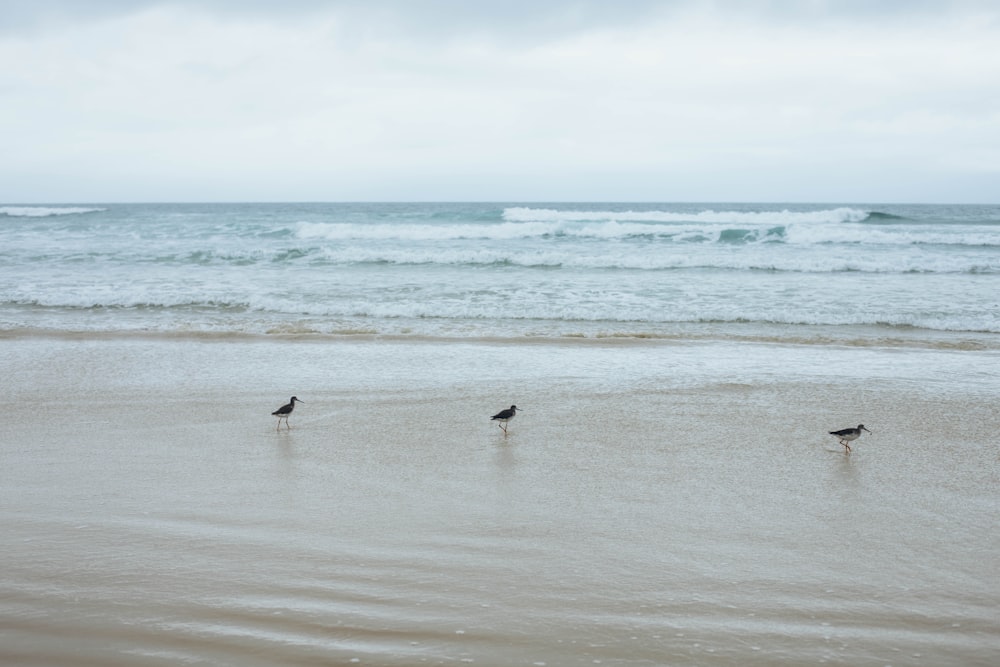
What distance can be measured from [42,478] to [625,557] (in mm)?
4339

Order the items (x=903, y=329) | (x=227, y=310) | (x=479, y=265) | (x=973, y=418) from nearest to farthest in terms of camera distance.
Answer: (x=973, y=418), (x=903, y=329), (x=227, y=310), (x=479, y=265)

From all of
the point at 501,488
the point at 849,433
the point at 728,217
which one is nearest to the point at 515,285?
the point at 849,433

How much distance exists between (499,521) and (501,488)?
0.68 meters

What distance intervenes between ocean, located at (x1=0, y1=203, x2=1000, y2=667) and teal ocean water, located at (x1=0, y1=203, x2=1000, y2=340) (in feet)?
0.82

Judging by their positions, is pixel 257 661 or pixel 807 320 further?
pixel 807 320

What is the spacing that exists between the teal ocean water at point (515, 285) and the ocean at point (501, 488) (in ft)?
0.82

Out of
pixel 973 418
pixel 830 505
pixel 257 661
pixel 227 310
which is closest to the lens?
pixel 257 661

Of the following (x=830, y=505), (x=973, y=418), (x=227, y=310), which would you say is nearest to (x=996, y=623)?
(x=830, y=505)

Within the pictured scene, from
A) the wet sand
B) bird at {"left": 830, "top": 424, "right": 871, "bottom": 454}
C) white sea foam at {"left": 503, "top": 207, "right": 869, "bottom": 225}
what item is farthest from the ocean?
white sea foam at {"left": 503, "top": 207, "right": 869, "bottom": 225}

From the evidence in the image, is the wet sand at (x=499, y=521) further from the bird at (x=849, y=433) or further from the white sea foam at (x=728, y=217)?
the white sea foam at (x=728, y=217)

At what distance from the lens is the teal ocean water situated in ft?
45.9

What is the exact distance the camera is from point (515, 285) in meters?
19.1

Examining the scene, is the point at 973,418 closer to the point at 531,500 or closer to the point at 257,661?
the point at 531,500

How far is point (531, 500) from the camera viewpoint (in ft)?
18.0
